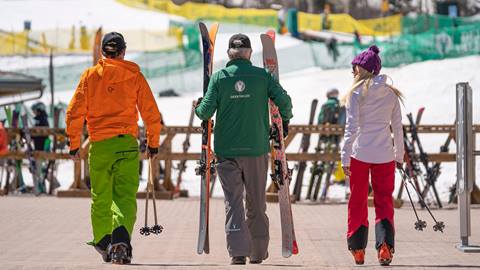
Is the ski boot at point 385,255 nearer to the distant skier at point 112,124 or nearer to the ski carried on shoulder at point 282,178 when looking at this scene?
the ski carried on shoulder at point 282,178

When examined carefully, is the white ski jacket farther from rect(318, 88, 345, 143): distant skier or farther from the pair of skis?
rect(318, 88, 345, 143): distant skier

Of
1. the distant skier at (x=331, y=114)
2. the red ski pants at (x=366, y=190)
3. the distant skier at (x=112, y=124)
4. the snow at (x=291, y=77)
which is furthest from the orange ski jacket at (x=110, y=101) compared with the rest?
the snow at (x=291, y=77)

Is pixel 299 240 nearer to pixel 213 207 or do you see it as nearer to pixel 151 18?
pixel 213 207

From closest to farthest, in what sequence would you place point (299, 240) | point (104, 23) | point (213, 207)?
point (299, 240) → point (213, 207) → point (104, 23)

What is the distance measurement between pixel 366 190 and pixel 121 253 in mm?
1603

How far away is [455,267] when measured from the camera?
866cm

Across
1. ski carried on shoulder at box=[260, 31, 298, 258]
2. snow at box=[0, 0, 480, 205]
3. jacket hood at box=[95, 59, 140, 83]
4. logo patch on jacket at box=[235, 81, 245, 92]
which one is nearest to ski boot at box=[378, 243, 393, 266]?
ski carried on shoulder at box=[260, 31, 298, 258]

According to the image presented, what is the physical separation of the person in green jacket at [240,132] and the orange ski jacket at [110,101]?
42cm

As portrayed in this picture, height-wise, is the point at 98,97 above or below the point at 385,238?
above

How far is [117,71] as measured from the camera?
9.27 meters

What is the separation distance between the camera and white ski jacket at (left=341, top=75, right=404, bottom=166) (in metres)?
9.13

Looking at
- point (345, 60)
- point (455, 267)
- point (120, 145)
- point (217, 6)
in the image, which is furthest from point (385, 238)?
point (217, 6)

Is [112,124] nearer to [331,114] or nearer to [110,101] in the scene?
[110,101]

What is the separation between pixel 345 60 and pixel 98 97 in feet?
155
